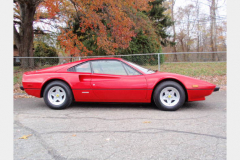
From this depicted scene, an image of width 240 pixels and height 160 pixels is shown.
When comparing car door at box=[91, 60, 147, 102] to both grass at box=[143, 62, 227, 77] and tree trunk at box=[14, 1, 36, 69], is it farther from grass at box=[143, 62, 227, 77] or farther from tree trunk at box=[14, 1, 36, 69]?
tree trunk at box=[14, 1, 36, 69]

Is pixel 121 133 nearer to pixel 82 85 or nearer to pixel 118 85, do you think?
pixel 118 85

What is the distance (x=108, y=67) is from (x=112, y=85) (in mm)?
522

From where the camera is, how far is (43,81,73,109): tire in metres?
4.45

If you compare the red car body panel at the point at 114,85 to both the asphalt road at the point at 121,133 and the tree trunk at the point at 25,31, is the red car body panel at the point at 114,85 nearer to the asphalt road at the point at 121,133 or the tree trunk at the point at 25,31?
the asphalt road at the point at 121,133

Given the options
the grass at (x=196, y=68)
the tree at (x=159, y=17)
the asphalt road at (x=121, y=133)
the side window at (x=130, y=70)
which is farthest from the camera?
the tree at (x=159, y=17)

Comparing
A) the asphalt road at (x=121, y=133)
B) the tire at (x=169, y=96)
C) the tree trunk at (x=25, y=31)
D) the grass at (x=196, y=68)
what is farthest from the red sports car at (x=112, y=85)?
the tree trunk at (x=25, y=31)

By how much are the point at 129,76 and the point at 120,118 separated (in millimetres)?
1082

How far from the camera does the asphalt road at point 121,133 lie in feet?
7.57

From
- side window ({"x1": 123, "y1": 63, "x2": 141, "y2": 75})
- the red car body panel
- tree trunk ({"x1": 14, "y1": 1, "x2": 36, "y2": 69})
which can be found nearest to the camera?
the red car body panel

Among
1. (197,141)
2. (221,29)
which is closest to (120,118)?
(197,141)

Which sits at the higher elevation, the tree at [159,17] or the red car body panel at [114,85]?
the tree at [159,17]

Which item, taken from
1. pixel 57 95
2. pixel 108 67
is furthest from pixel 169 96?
pixel 57 95

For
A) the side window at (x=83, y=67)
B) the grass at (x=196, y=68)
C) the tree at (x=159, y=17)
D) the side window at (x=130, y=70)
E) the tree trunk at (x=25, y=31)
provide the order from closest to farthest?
the side window at (x=130, y=70), the side window at (x=83, y=67), the grass at (x=196, y=68), the tree trunk at (x=25, y=31), the tree at (x=159, y=17)

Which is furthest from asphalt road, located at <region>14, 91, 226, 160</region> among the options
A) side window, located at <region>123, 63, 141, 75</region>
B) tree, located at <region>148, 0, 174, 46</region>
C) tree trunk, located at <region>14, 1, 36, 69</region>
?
tree, located at <region>148, 0, 174, 46</region>
